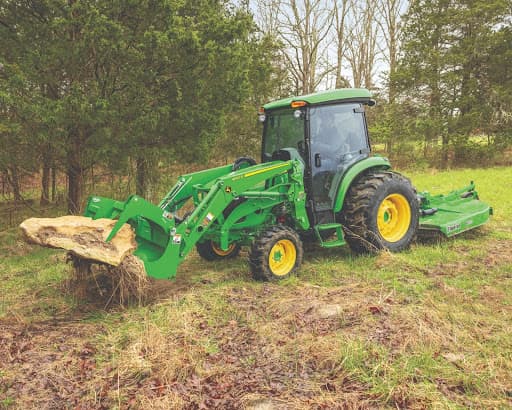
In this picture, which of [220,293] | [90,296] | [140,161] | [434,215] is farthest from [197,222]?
[140,161]

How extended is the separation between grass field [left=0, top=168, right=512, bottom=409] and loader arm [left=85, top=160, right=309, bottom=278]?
0.52m

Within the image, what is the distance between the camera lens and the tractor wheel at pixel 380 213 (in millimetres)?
5682

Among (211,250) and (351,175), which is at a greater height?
(351,175)

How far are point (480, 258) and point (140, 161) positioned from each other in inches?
267

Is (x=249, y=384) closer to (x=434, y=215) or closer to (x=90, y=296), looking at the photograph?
(x=90, y=296)

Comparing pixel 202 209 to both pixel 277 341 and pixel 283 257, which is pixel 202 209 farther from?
pixel 277 341

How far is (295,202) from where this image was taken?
5477mm

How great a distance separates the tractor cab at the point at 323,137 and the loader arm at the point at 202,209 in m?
0.25

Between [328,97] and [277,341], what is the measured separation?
3.38m

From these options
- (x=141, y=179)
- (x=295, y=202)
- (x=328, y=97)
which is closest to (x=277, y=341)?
(x=295, y=202)

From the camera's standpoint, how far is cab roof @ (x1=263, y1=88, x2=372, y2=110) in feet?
18.3

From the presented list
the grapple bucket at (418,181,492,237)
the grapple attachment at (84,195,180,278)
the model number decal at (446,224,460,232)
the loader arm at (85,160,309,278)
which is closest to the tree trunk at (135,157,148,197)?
the loader arm at (85,160,309,278)

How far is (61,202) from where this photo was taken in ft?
34.5

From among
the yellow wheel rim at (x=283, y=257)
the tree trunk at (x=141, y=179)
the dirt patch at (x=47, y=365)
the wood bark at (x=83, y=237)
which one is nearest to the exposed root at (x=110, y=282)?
the wood bark at (x=83, y=237)
